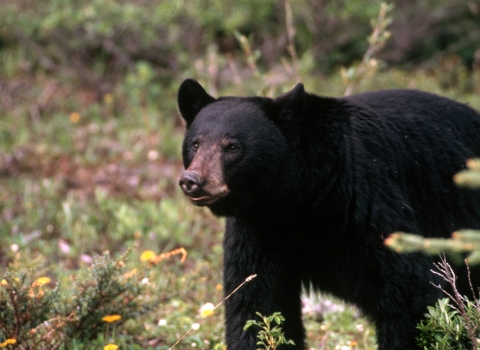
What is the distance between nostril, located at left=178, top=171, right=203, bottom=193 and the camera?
3021 mm

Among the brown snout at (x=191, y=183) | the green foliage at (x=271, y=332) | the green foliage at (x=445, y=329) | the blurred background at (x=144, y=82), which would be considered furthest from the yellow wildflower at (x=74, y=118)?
the green foliage at (x=445, y=329)

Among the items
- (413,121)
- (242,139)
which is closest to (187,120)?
(242,139)

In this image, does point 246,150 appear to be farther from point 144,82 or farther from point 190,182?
point 144,82

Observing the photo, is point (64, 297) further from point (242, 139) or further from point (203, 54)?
point (203, 54)

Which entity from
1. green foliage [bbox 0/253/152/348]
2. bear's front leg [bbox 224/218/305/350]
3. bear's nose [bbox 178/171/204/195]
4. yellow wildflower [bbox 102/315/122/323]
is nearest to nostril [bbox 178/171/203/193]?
bear's nose [bbox 178/171/204/195]

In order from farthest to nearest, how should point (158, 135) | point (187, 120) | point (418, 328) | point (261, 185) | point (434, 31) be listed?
point (434, 31) < point (158, 135) < point (187, 120) < point (261, 185) < point (418, 328)

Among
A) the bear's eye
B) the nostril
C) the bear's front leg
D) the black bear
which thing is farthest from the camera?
the bear's front leg

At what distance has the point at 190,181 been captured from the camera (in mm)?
3027

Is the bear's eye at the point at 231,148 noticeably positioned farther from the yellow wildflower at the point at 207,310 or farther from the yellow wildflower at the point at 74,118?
the yellow wildflower at the point at 74,118

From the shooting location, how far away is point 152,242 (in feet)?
19.0

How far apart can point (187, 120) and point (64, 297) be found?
1191mm

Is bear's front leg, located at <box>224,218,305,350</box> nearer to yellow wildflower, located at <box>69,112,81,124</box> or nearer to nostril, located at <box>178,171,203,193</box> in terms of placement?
nostril, located at <box>178,171,203,193</box>

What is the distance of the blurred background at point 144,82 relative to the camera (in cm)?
600

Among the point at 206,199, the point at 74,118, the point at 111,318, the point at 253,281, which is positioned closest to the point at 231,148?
the point at 206,199
